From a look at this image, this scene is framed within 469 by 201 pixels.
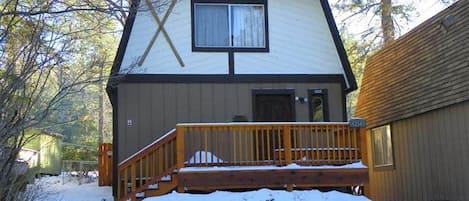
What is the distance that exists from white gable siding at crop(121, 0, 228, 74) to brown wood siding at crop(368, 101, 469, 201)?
440 centimetres

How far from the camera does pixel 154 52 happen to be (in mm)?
12133

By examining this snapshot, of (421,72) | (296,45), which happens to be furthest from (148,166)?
(421,72)

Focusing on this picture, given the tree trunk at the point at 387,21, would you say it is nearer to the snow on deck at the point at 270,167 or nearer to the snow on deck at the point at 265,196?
the snow on deck at the point at 270,167

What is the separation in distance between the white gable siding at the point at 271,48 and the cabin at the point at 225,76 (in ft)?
0.07

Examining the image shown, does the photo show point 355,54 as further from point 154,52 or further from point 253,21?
point 154,52

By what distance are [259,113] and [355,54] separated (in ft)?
29.2

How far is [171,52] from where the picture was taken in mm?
12156

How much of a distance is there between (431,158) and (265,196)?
4.26 meters

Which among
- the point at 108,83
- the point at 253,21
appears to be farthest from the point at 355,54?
the point at 108,83

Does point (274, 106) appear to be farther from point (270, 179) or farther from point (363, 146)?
point (270, 179)

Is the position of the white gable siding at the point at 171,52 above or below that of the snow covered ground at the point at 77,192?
above

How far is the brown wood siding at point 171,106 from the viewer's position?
38.9ft

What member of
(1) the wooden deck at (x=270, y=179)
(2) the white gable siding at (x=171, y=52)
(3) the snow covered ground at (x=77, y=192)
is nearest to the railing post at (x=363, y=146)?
(1) the wooden deck at (x=270, y=179)

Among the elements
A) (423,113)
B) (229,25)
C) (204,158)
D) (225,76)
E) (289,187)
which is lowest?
(289,187)
